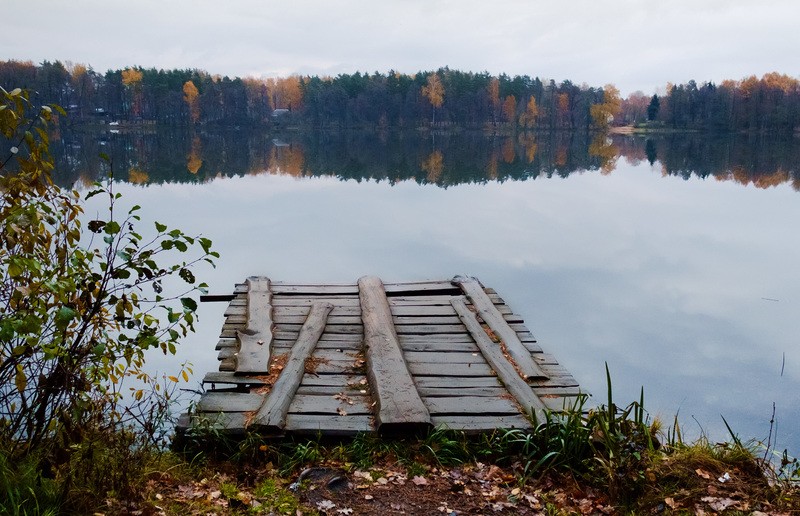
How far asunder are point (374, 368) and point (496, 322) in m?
2.03

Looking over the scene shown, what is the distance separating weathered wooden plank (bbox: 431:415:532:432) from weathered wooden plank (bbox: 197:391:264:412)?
135 centimetres

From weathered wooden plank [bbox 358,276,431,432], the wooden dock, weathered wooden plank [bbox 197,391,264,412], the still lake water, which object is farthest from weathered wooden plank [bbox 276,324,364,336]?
weathered wooden plank [bbox 197,391,264,412]

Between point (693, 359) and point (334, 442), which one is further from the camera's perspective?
point (693, 359)

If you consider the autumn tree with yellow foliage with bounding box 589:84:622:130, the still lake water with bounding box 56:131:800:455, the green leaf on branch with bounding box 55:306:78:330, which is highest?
the autumn tree with yellow foliage with bounding box 589:84:622:130

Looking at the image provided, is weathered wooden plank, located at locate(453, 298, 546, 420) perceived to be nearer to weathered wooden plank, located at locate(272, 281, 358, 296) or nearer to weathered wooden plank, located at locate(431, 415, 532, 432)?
weathered wooden plank, located at locate(431, 415, 532, 432)

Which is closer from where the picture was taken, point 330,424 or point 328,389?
point 330,424

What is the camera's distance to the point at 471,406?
5.10m

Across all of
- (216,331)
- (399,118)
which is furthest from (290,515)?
(399,118)

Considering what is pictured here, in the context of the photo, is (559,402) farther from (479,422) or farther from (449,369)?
(449,369)

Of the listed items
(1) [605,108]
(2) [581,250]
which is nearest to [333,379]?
(2) [581,250]

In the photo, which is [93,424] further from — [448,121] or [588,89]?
[588,89]

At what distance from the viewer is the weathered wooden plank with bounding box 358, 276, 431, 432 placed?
4.68 m

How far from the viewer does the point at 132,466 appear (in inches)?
149

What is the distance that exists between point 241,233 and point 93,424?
1327cm
